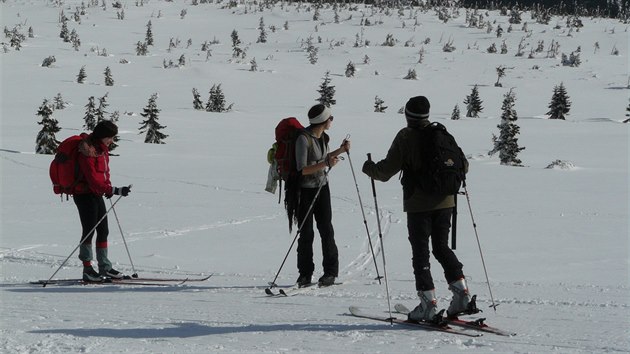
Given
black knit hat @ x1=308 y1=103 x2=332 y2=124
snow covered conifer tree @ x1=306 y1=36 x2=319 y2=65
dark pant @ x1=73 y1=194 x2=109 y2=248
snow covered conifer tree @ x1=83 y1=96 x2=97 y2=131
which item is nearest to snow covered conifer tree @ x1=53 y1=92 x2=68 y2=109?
snow covered conifer tree @ x1=83 y1=96 x2=97 y2=131

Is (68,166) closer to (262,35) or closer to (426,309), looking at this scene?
(426,309)

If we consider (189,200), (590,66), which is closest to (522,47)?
(590,66)

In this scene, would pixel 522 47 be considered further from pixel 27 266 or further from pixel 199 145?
pixel 27 266

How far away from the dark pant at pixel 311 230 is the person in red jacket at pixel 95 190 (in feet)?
6.24

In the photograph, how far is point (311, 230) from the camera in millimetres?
7250

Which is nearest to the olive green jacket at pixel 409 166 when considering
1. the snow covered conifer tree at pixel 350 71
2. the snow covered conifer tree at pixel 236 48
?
the snow covered conifer tree at pixel 350 71

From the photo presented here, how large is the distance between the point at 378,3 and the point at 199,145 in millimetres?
87702

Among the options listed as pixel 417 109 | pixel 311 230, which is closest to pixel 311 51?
pixel 311 230

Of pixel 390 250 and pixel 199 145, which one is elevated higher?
pixel 390 250

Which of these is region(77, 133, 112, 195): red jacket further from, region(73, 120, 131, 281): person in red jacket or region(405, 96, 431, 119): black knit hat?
region(405, 96, 431, 119): black knit hat

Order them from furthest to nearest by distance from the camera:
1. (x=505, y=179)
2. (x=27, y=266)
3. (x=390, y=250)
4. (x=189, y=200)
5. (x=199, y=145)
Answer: (x=199, y=145) < (x=505, y=179) < (x=189, y=200) < (x=390, y=250) < (x=27, y=266)

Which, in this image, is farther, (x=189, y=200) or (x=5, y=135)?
(x=5, y=135)

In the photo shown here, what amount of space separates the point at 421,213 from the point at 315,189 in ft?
6.61

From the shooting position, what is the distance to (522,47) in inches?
3007
